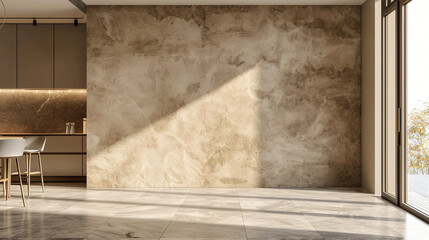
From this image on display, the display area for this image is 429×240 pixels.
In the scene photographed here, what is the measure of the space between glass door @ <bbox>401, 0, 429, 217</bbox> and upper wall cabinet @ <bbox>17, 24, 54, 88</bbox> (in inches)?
225

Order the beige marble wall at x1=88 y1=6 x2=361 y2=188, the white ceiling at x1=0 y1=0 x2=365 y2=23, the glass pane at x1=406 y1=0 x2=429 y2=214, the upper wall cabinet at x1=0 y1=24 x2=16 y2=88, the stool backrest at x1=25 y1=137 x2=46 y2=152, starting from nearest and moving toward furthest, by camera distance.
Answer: the glass pane at x1=406 y1=0 x2=429 y2=214 → the stool backrest at x1=25 y1=137 x2=46 y2=152 → the white ceiling at x1=0 y1=0 x2=365 y2=23 → the beige marble wall at x1=88 y1=6 x2=361 y2=188 → the upper wall cabinet at x1=0 y1=24 x2=16 y2=88

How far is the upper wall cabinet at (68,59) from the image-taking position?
24.4 feet

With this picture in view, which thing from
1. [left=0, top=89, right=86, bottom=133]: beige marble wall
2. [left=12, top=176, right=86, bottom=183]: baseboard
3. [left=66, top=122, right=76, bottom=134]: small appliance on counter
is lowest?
[left=12, top=176, right=86, bottom=183]: baseboard

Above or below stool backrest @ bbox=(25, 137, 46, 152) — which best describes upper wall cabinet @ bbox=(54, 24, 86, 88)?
above

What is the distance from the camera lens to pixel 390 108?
18.2 feet

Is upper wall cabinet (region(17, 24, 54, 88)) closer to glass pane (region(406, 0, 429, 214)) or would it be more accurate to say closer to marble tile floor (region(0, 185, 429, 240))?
marble tile floor (region(0, 185, 429, 240))

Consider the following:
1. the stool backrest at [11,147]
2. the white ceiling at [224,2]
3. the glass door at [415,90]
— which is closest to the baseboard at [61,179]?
the stool backrest at [11,147]

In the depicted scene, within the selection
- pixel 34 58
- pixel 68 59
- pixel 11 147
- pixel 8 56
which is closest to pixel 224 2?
pixel 68 59

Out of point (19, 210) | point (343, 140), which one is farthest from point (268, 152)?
point (19, 210)

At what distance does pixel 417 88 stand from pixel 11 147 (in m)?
4.85

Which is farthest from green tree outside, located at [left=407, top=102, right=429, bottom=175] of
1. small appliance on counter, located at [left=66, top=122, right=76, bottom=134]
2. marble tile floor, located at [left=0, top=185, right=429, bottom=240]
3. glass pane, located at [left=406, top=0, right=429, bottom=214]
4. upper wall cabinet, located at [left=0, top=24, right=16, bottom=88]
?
upper wall cabinet, located at [left=0, top=24, right=16, bottom=88]

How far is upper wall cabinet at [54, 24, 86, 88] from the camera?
7.43 m

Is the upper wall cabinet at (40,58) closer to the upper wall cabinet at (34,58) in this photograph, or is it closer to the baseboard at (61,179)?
the upper wall cabinet at (34,58)

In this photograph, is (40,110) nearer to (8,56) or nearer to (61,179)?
(8,56)
